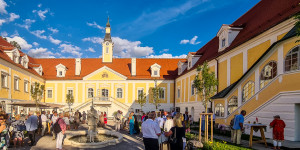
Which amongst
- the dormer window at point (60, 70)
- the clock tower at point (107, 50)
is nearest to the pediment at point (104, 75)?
the dormer window at point (60, 70)

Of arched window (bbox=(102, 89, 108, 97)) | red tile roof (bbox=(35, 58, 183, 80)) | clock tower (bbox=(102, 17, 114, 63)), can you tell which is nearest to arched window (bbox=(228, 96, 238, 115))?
red tile roof (bbox=(35, 58, 183, 80))

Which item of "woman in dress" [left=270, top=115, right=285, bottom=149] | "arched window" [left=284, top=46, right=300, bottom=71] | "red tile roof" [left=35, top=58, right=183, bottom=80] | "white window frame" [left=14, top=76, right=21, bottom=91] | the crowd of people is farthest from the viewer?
"red tile roof" [left=35, top=58, right=183, bottom=80]

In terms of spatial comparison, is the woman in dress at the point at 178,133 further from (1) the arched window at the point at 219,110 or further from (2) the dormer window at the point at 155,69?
(2) the dormer window at the point at 155,69

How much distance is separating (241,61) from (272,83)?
594 cm

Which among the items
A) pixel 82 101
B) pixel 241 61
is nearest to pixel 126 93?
pixel 82 101

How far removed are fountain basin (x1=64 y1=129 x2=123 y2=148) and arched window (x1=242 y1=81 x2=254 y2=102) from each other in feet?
31.0

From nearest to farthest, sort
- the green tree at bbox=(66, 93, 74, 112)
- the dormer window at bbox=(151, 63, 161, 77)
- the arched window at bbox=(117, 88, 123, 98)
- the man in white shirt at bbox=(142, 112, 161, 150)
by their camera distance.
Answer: the man in white shirt at bbox=(142, 112, 161, 150)
the green tree at bbox=(66, 93, 74, 112)
the arched window at bbox=(117, 88, 123, 98)
the dormer window at bbox=(151, 63, 161, 77)

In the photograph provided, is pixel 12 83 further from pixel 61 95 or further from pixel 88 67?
pixel 88 67

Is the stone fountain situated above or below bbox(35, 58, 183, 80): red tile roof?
below

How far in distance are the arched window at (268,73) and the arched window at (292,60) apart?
47.6 inches

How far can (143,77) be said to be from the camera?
4169 centimetres

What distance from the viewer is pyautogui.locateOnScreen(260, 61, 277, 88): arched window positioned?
46.6ft

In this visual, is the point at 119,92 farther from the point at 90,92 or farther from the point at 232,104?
the point at 232,104

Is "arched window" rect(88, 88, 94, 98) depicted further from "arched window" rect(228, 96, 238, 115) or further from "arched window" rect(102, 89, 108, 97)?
"arched window" rect(228, 96, 238, 115)
